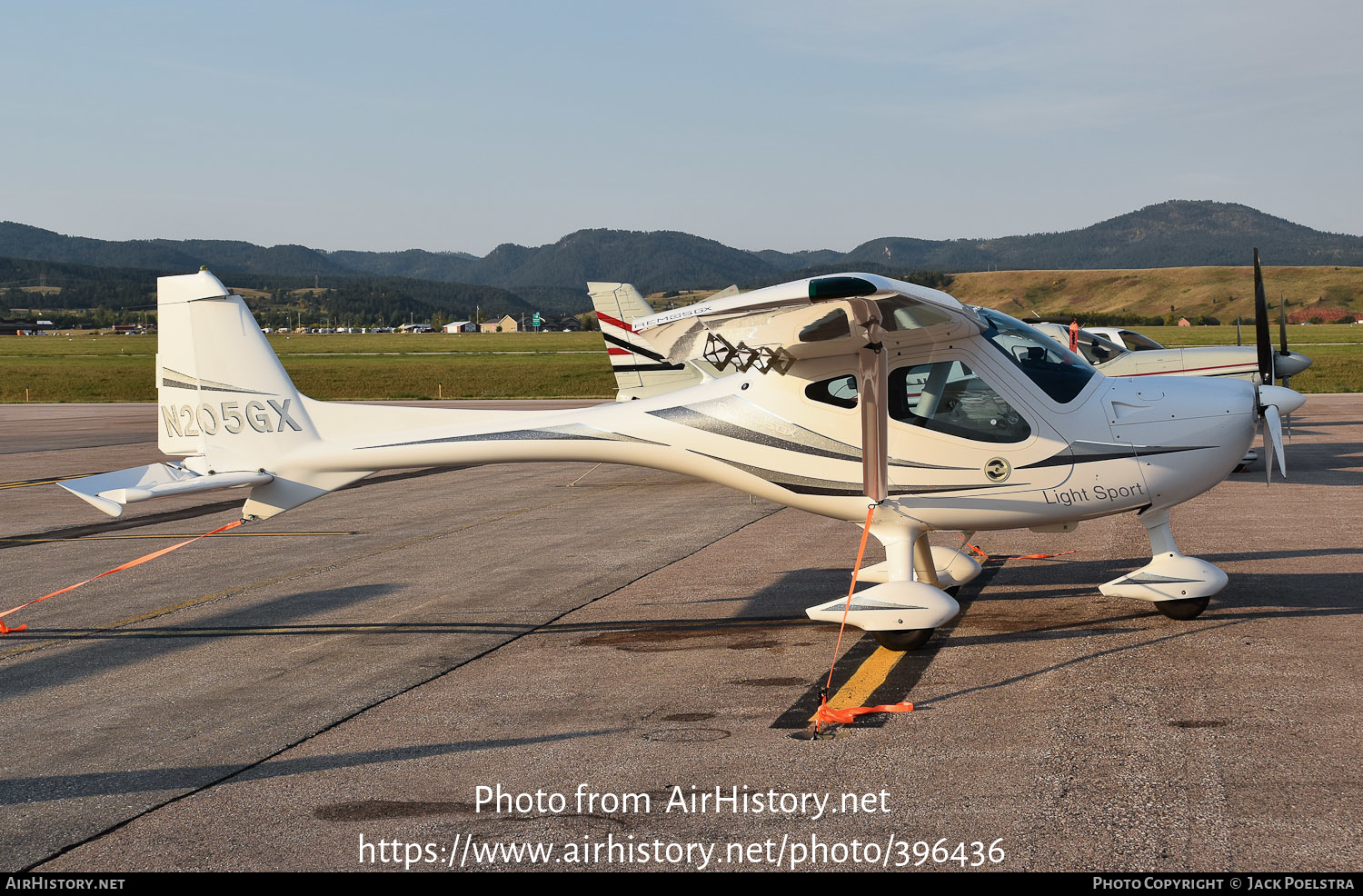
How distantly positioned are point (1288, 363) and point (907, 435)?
1460 cm

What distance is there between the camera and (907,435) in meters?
8.51

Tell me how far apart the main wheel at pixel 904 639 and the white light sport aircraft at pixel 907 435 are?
1cm

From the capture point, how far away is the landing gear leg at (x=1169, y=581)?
8398 millimetres

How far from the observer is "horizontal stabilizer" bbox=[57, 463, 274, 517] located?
8.74m

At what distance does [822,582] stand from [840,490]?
203 centimetres

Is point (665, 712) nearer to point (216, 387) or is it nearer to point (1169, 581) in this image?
point (1169, 581)

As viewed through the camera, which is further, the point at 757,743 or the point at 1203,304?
the point at 1203,304

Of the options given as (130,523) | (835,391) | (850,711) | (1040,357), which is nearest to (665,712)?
(850,711)

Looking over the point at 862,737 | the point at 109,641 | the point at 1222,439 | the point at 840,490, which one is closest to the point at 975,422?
the point at 840,490

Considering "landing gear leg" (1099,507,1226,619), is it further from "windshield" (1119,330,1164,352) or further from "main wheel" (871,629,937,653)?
"windshield" (1119,330,1164,352)

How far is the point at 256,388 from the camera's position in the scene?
31.8 ft

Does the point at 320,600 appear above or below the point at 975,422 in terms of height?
below

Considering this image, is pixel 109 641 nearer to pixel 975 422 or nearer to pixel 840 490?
pixel 840 490

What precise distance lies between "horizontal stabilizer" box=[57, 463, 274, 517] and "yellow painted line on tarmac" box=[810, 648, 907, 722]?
17.8 ft
